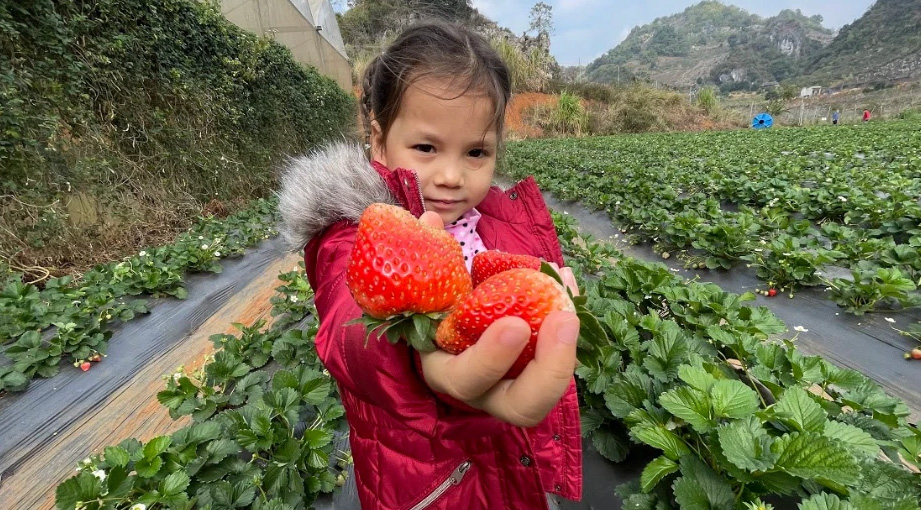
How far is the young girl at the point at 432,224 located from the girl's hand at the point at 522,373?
0.15 metres

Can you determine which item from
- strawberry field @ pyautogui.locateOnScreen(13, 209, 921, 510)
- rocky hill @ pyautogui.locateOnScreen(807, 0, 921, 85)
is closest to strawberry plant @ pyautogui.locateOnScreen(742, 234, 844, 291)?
strawberry field @ pyautogui.locateOnScreen(13, 209, 921, 510)

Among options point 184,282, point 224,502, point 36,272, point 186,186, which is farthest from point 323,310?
point 186,186

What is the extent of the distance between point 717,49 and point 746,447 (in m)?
134

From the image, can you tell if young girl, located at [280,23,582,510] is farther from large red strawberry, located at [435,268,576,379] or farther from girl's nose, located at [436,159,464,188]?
large red strawberry, located at [435,268,576,379]

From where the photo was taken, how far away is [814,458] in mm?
930

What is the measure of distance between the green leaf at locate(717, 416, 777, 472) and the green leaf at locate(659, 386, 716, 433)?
0.21 feet

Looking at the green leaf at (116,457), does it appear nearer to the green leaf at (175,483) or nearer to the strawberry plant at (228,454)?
the strawberry plant at (228,454)

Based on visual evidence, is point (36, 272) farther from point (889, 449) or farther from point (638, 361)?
point (889, 449)

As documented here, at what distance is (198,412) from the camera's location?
1835mm

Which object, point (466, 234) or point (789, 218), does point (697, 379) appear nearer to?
point (466, 234)

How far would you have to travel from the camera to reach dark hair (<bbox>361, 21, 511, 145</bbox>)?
1.41 m

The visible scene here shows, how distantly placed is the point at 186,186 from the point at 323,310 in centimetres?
→ 586

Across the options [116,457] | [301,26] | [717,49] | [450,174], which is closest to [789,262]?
[450,174]

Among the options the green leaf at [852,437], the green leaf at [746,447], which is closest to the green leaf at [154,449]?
the green leaf at [746,447]
